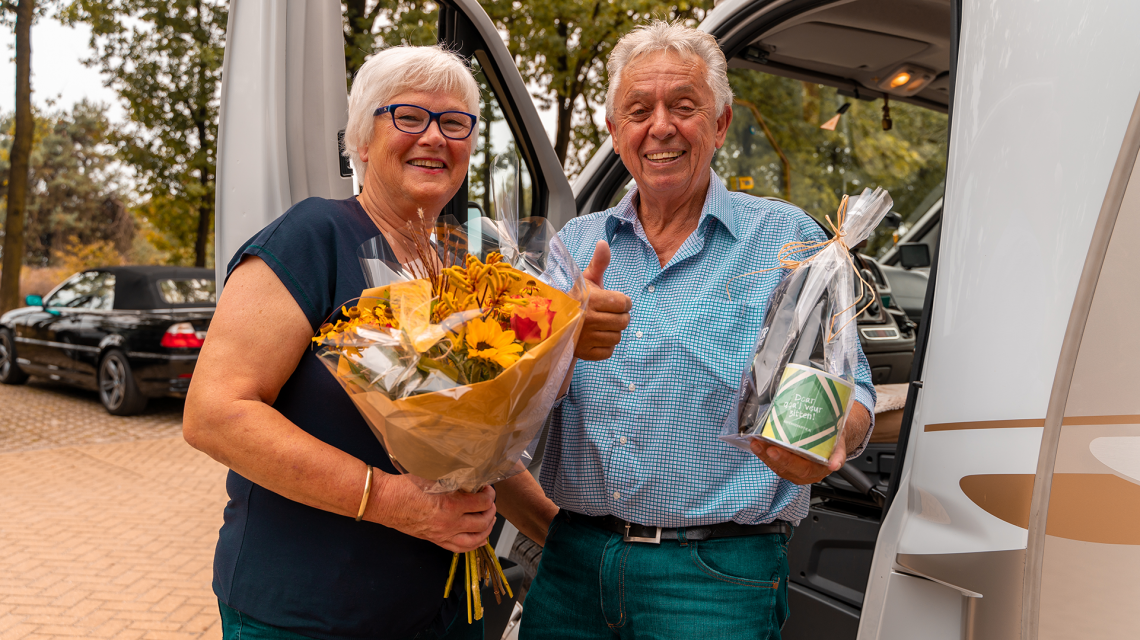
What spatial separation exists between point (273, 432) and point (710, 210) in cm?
101

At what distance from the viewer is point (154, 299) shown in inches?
352

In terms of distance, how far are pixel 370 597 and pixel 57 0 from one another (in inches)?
639

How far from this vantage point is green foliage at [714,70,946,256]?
5965 millimetres

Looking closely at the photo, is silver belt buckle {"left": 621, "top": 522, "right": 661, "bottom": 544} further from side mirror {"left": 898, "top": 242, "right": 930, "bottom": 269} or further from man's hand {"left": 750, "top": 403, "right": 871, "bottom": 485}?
side mirror {"left": 898, "top": 242, "right": 930, "bottom": 269}

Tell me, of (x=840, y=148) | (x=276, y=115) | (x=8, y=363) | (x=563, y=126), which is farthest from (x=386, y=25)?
(x=276, y=115)

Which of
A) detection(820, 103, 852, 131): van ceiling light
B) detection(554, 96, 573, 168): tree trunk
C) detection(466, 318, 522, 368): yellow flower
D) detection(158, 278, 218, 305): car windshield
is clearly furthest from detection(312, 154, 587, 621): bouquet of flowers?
detection(554, 96, 573, 168): tree trunk

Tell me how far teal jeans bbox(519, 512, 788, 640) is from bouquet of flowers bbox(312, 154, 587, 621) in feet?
1.56

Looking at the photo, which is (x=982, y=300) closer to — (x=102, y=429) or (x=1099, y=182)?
(x=1099, y=182)

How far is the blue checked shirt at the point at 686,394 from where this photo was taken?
1.61 m

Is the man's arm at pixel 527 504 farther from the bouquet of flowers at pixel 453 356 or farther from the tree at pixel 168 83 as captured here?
the tree at pixel 168 83

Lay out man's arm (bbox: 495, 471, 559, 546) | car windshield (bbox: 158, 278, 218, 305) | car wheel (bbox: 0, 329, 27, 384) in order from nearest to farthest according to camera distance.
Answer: man's arm (bbox: 495, 471, 559, 546)
car windshield (bbox: 158, 278, 218, 305)
car wheel (bbox: 0, 329, 27, 384)

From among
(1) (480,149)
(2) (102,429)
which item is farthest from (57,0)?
(1) (480,149)

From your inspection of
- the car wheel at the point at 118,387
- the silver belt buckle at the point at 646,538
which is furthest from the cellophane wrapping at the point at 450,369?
the car wheel at the point at 118,387

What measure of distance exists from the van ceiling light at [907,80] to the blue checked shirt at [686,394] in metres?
2.65
